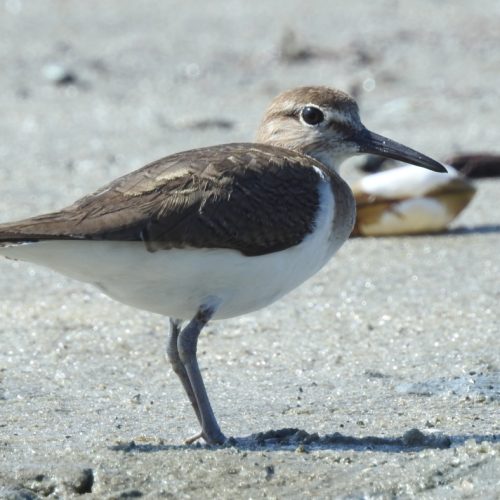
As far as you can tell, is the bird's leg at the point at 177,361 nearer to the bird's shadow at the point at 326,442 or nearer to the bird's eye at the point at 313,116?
the bird's shadow at the point at 326,442

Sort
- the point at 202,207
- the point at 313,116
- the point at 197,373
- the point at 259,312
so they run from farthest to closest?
the point at 259,312
the point at 313,116
the point at 197,373
the point at 202,207

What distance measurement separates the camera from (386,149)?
19.3 ft

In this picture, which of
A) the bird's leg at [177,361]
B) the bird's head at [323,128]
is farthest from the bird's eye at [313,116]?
the bird's leg at [177,361]

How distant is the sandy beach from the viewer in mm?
4516

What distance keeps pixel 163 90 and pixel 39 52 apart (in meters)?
1.56

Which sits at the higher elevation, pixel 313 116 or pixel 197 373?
pixel 313 116

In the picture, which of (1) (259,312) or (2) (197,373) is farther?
(1) (259,312)

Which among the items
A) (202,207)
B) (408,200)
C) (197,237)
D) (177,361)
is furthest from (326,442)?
(408,200)

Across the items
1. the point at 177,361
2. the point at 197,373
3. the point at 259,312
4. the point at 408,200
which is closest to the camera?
the point at 197,373

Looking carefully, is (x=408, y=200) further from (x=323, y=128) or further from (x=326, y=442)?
(x=326, y=442)

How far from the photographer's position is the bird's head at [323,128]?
5801 millimetres

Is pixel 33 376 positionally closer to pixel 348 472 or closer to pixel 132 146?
pixel 348 472

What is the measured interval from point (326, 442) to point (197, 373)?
622 millimetres

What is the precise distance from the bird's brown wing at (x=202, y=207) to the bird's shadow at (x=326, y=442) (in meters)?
0.74
